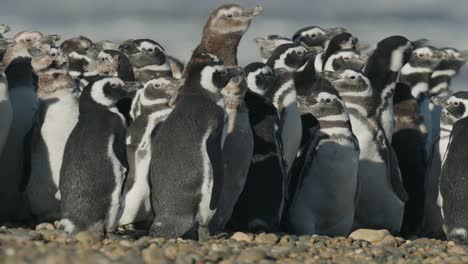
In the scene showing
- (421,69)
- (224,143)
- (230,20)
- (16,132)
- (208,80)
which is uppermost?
(208,80)

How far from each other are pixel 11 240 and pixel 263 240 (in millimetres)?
1923

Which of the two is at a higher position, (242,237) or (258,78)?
(258,78)

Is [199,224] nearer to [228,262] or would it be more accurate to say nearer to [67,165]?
[67,165]

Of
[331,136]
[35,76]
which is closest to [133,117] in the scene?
[35,76]

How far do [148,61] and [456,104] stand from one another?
8.84ft

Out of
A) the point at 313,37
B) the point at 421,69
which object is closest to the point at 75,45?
the point at 313,37

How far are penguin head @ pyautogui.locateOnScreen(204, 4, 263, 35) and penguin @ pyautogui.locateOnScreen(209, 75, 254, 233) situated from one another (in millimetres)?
1828

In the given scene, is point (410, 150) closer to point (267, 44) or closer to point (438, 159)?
point (438, 159)

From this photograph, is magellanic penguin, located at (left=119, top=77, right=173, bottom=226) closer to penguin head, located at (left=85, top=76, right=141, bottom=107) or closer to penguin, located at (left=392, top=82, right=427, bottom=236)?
penguin head, located at (left=85, top=76, right=141, bottom=107)

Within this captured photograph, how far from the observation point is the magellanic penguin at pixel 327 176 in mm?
9227

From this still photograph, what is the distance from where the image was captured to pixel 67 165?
25.6 feet

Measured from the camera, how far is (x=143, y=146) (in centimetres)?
860

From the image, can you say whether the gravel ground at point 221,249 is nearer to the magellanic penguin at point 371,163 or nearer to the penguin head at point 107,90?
the penguin head at point 107,90

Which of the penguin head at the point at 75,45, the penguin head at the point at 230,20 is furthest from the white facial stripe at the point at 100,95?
the penguin head at the point at 75,45
